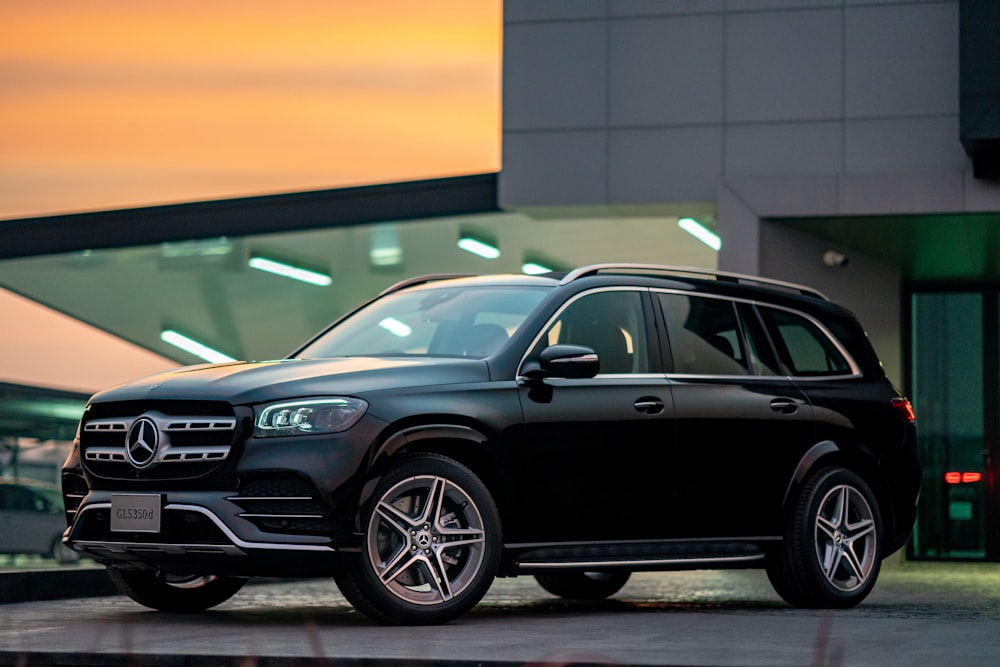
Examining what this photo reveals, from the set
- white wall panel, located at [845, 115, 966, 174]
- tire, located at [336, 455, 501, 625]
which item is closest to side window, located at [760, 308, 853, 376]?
tire, located at [336, 455, 501, 625]

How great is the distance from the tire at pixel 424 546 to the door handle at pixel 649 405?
120cm

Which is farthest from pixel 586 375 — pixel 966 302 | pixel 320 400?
pixel 966 302

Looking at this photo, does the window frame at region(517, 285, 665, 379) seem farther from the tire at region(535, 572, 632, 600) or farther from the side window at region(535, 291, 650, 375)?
the tire at region(535, 572, 632, 600)

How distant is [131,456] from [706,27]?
9141 mm

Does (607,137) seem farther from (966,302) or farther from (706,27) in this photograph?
(966,302)

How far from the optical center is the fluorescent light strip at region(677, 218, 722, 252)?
16156 millimetres

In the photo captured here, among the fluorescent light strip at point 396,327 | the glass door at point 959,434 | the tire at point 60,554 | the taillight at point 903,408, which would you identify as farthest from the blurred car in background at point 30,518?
the glass door at point 959,434

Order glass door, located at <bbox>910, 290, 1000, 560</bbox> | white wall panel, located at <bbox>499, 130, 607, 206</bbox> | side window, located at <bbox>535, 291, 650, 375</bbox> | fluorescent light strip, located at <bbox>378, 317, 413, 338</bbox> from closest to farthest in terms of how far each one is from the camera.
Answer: side window, located at <bbox>535, 291, 650, 375</bbox> → fluorescent light strip, located at <bbox>378, 317, 413, 338</bbox> → white wall panel, located at <bbox>499, 130, 607, 206</bbox> → glass door, located at <bbox>910, 290, 1000, 560</bbox>

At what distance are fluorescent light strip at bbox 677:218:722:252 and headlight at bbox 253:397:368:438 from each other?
869cm

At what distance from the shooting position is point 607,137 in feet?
52.4

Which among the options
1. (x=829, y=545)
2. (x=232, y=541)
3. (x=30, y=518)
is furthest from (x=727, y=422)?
(x=30, y=518)

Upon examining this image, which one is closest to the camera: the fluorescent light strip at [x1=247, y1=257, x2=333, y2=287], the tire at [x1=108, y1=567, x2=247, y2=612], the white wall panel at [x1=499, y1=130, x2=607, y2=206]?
the tire at [x1=108, y1=567, x2=247, y2=612]

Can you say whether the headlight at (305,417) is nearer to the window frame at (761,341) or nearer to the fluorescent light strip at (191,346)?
the window frame at (761,341)

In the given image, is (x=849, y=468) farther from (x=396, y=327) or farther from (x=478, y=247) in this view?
(x=478, y=247)
